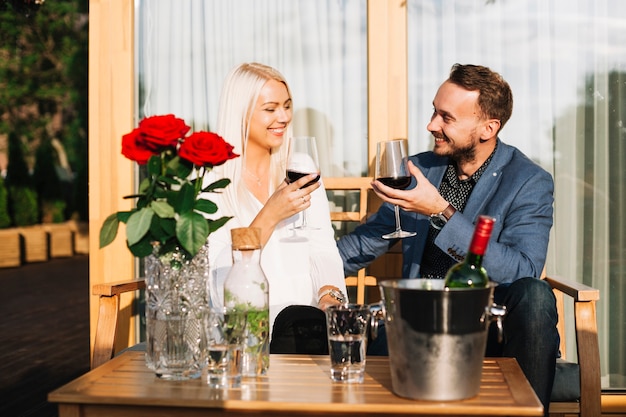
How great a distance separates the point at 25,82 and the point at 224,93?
1399 centimetres

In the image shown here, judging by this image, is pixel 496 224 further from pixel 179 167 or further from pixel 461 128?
pixel 179 167

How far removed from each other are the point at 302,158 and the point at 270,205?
0.26 m

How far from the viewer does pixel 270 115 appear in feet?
9.87

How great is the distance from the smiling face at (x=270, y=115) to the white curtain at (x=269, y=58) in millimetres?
575

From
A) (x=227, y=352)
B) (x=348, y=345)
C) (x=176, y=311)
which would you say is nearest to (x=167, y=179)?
(x=176, y=311)

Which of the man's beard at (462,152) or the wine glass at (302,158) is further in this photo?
the man's beard at (462,152)

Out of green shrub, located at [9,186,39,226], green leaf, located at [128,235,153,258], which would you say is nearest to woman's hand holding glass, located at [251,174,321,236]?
green leaf, located at [128,235,153,258]

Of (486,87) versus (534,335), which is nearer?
(534,335)

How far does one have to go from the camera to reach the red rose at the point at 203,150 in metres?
1.88

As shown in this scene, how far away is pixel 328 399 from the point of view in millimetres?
1729

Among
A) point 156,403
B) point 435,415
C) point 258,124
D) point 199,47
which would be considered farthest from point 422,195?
point 199,47

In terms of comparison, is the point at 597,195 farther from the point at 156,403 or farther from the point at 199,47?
the point at 156,403

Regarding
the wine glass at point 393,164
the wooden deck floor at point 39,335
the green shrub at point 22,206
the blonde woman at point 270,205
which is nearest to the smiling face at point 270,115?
the blonde woman at point 270,205

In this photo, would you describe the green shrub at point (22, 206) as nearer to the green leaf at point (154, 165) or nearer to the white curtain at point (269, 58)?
the white curtain at point (269, 58)
